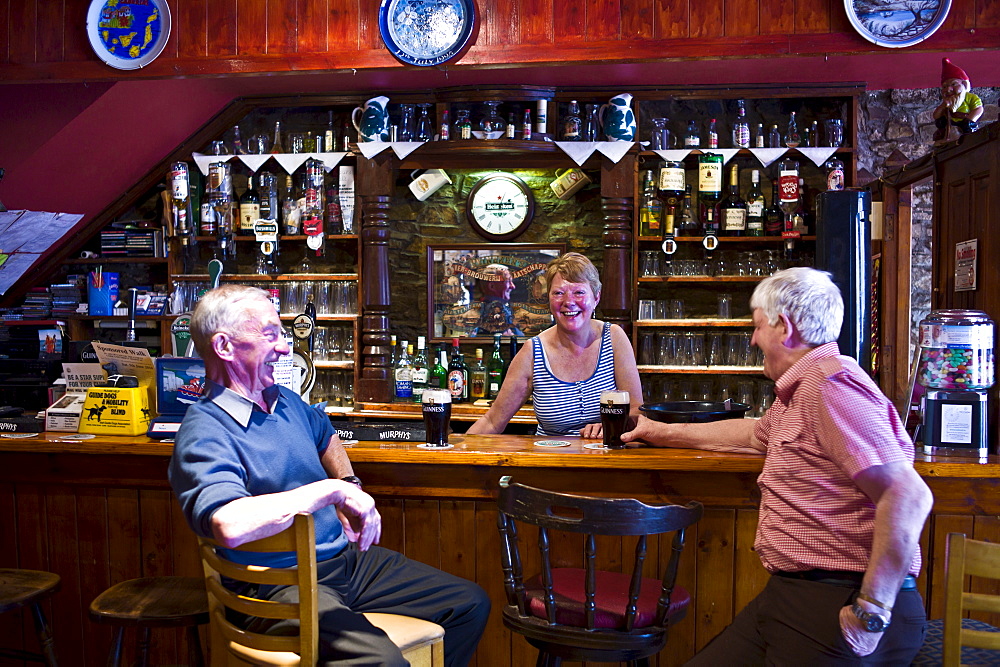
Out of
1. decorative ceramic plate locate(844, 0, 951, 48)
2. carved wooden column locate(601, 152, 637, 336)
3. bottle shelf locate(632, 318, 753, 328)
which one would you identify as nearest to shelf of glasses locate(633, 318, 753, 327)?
bottle shelf locate(632, 318, 753, 328)

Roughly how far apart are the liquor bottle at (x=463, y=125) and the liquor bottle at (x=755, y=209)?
5.86 feet

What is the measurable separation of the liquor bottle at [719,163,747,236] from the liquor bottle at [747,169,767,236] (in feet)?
0.12

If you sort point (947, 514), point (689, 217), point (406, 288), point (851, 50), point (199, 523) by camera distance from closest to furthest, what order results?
point (199, 523)
point (947, 514)
point (851, 50)
point (689, 217)
point (406, 288)

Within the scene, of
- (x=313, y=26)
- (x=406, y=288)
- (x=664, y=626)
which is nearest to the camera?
(x=664, y=626)

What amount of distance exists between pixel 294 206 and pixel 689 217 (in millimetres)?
2533

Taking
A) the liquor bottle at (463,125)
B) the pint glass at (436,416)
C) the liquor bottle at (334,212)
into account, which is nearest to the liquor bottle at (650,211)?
the liquor bottle at (463,125)

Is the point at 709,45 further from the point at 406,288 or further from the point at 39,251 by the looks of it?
the point at 39,251

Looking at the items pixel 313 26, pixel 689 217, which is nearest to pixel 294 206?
pixel 313 26

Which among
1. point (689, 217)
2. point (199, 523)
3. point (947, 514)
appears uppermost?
point (689, 217)

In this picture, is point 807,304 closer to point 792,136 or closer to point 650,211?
point 650,211

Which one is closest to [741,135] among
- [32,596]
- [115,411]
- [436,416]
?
[436,416]

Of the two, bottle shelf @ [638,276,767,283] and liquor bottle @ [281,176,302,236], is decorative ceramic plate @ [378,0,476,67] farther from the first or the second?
bottle shelf @ [638,276,767,283]

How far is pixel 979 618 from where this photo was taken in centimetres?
236

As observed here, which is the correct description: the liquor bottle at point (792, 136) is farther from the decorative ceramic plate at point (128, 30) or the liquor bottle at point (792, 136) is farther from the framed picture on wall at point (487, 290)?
the decorative ceramic plate at point (128, 30)
